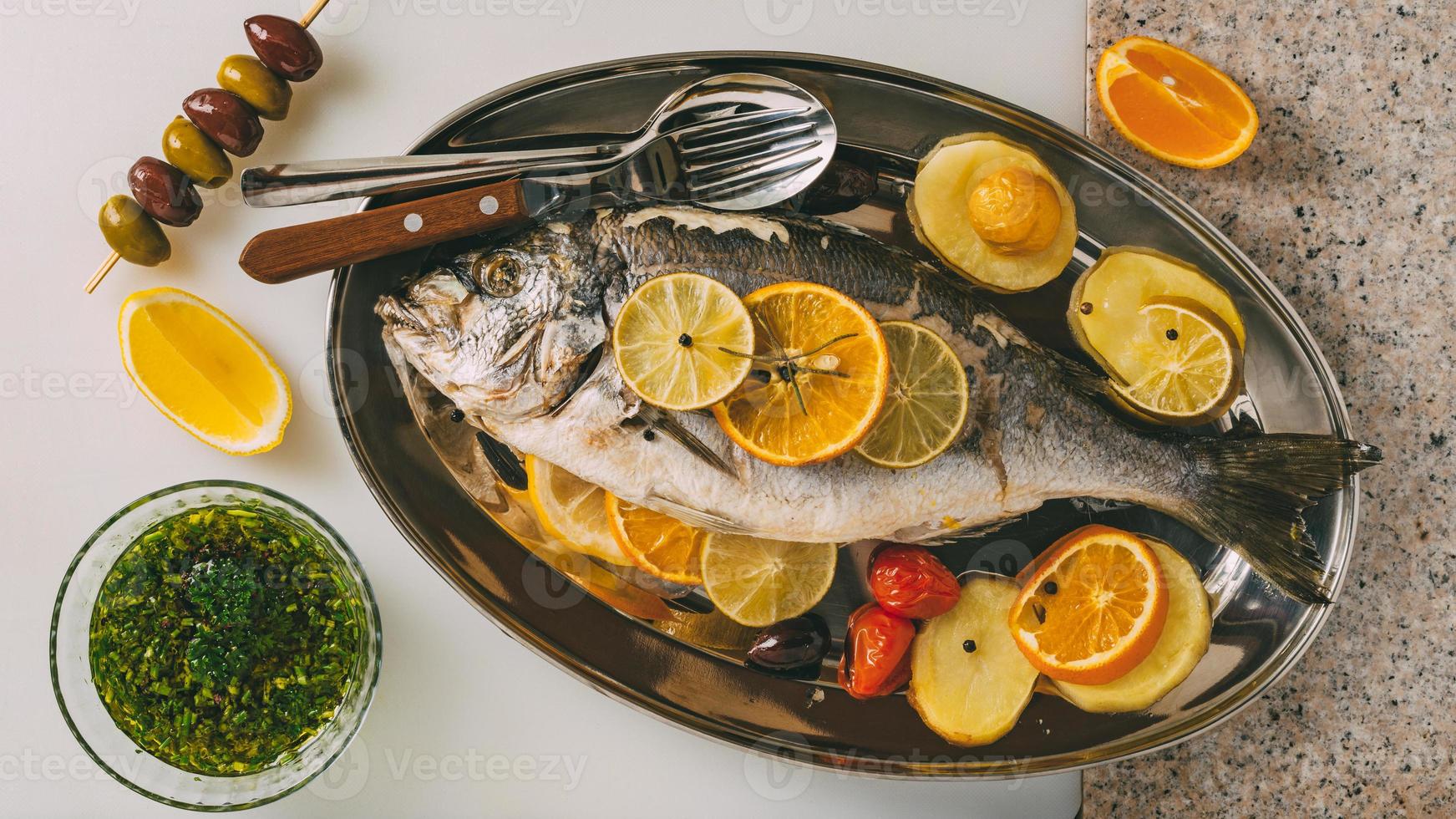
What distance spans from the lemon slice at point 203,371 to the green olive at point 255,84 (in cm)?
43

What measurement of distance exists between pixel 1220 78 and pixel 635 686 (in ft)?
6.01

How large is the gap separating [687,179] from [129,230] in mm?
1174

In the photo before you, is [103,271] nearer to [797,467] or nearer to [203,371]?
[203,371]

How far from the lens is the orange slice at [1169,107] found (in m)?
1.75

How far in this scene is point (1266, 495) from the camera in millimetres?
1646

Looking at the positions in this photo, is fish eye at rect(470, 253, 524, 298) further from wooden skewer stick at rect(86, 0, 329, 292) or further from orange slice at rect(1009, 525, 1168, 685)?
orange slice at rect(1009, 525, 1168, 685)

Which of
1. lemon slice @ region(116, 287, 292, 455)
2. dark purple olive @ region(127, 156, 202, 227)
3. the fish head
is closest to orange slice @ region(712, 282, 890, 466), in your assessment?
the fish head

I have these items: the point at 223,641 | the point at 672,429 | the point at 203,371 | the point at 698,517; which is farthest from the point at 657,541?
the point at 203,371

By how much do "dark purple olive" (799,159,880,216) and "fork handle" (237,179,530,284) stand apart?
0.62 m

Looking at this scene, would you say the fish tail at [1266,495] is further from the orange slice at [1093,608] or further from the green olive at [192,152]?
the green olive at [192,152]

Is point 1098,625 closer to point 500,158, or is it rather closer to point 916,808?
point 916,808

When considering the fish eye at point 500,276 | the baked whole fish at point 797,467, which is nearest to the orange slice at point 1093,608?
the baked whole fish at point 797,467

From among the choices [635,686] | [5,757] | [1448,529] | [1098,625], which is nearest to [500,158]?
[635,686]

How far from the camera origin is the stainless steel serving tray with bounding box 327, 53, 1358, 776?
168cm
